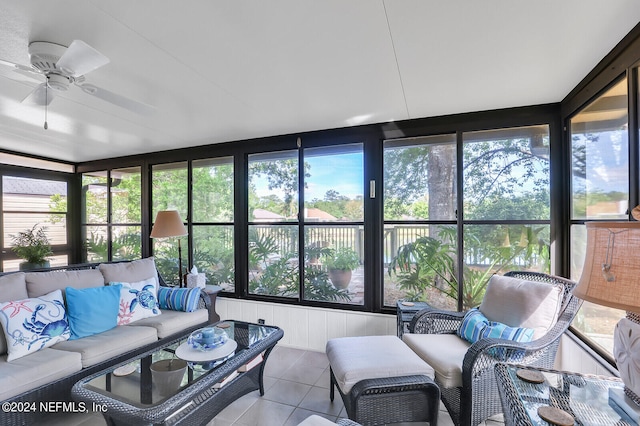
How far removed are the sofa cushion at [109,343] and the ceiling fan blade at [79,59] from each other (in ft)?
6.31

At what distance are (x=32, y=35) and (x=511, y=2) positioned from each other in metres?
2.44

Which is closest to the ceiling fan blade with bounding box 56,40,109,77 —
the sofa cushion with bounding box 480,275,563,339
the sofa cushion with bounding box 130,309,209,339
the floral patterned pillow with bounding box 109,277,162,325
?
the floral patterned pillow with bounding box 109,277,162,325

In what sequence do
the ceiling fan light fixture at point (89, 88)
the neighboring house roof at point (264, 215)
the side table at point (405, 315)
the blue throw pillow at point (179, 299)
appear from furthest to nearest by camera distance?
the neighboring house roof at point (264, 215) < the blue throw pillow at point (179, 299) < the side table at point (405, 315) < the ceiling fan light fixture at point (89, 88)

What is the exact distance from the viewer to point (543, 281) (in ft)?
7.63

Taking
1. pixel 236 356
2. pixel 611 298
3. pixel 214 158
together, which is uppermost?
pixel 214 158

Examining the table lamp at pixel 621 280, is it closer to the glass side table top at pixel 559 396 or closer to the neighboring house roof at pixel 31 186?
the glass side table top at pixel 559 396

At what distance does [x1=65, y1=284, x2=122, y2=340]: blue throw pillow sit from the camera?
96.9 inches

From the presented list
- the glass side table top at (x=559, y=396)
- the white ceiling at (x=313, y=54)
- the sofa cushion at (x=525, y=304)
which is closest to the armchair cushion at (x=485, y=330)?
the sofa cushion at (x=525, y=304)

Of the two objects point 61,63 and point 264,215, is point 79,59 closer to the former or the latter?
point 61,63

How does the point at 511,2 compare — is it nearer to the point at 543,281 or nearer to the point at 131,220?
the point at 543,281

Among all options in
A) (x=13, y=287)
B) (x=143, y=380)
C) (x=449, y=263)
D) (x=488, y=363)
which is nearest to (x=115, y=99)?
(x=13, y=287)

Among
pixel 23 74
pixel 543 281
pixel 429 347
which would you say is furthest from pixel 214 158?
pixel 543 281

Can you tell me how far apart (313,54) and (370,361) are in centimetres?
194

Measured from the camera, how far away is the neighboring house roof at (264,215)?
3750 millimetres
